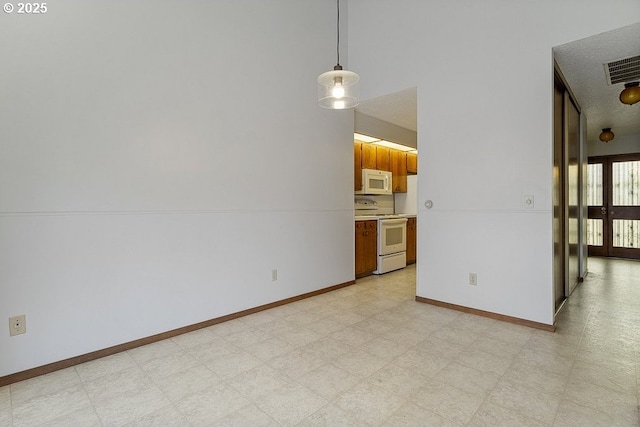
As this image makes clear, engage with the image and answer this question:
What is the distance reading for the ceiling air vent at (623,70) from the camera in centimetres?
284

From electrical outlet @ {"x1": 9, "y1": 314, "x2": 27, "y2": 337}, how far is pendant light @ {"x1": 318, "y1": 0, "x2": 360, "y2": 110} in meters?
2.49

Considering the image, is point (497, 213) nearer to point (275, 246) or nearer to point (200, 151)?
point (275, 246)

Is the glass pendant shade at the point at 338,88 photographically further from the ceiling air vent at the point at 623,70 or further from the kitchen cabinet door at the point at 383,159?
the kitchen cabinet door at the point at 383,159

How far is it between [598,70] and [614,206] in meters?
4.33

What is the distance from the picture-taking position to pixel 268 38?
3293 millimetres

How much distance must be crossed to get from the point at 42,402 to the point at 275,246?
205cm

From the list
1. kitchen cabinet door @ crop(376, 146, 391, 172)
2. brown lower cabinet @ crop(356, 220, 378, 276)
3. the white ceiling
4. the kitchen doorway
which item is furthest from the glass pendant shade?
the kitchen doorway

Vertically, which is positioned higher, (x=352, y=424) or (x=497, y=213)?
(x=497, y=213)

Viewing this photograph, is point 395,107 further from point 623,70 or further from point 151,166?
point 151,166

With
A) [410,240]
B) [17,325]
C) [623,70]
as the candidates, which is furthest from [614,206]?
[17,325]

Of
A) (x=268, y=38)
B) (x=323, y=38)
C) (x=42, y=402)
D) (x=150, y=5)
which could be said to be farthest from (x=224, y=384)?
(x=323, y=38)

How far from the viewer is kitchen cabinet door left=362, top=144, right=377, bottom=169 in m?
4.99

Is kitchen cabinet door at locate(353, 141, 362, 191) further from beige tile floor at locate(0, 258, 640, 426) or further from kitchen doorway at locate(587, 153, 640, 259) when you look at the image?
kitchen doorway at locate(587, 153, 640, 259)

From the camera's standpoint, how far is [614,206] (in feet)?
19.8
